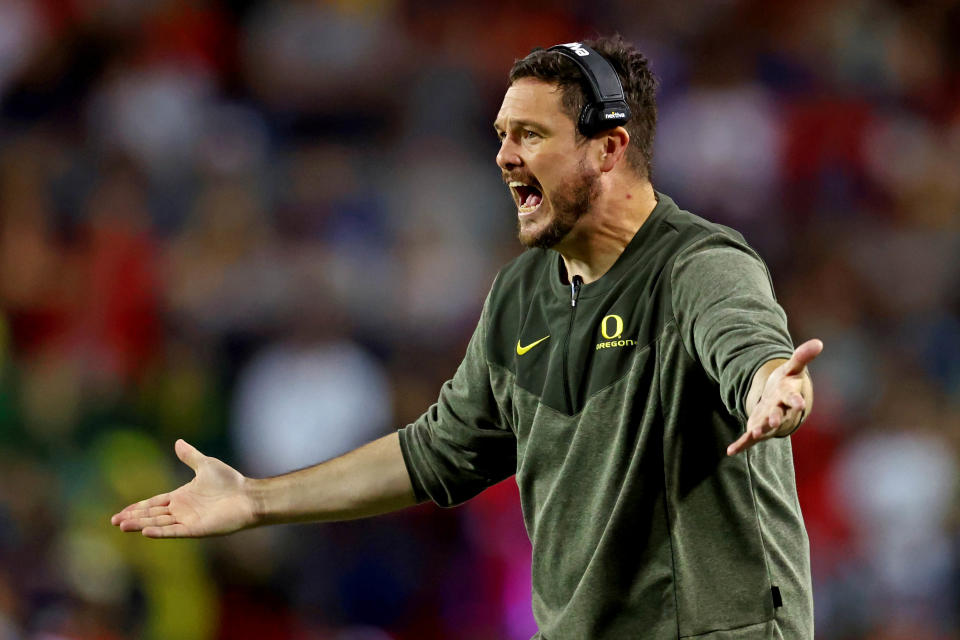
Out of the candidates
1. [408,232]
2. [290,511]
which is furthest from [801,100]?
[290,511]

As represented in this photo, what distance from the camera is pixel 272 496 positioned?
10.5 ft

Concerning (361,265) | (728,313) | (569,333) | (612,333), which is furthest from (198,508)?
(361,265)

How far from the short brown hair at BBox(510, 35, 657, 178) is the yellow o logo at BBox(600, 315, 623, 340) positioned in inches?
16.6

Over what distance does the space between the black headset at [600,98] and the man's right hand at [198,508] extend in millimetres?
1163

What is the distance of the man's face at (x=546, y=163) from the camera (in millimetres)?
2918

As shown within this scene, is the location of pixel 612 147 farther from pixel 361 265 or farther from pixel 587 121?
pixel 361 265

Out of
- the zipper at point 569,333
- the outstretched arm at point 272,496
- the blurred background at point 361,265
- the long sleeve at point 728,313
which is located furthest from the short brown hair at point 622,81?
the blurred background at point 361,265

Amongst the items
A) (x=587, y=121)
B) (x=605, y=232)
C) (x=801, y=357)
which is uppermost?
(x=587, y=121)

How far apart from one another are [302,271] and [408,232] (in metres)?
0.63

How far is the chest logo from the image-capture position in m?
2.72

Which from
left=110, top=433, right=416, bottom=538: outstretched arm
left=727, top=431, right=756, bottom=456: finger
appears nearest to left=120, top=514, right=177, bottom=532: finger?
left=110, top=433, right=416, bottom=538: outstretched arm

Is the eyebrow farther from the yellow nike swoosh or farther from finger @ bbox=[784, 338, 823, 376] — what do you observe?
finger @ bbox=[784, 338, 823, 376]

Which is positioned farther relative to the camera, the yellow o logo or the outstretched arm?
the outstretched arm

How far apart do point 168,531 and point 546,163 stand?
3.90 ft
